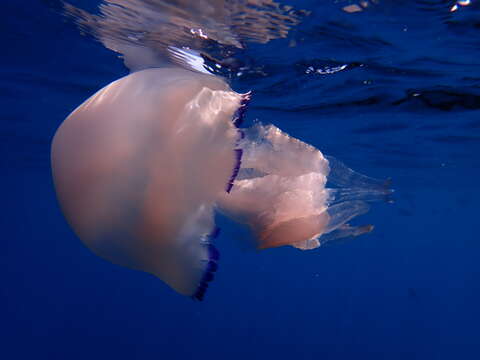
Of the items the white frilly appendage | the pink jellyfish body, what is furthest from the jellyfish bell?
the white frilly appendage

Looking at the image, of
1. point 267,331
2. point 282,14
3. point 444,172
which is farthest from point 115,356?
point 282,14

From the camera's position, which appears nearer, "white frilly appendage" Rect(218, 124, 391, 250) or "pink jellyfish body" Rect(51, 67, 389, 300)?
"pink jellyfish body" Rect(51, 67, 389, 300)

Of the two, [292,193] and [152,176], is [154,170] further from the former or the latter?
[292,193]

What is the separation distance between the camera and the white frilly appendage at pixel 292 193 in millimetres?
2723

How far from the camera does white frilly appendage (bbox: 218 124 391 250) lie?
2.72 meters

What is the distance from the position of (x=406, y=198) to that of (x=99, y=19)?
27.3 metres

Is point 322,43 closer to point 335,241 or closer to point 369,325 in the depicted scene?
point 335,241

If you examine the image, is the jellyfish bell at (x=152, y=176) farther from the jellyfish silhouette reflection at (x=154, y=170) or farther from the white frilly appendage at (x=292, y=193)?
the white frilly appendage at (x=292, y=193)

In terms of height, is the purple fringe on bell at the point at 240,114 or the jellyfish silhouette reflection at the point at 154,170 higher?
the purple fringe on bell at the point at 240,114

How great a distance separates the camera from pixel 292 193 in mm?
2824

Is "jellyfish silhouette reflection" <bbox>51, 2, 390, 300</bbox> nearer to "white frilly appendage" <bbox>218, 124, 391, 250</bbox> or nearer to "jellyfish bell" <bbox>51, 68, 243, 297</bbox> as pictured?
"jellyfish bell" <bbox>51, 68, 243, 297</bbox>

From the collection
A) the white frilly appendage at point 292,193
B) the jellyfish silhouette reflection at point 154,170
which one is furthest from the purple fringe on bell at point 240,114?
the white frilly appendage at point 292,193

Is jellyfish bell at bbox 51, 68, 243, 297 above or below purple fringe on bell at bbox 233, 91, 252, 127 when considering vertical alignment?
below

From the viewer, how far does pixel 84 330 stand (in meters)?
30.2
